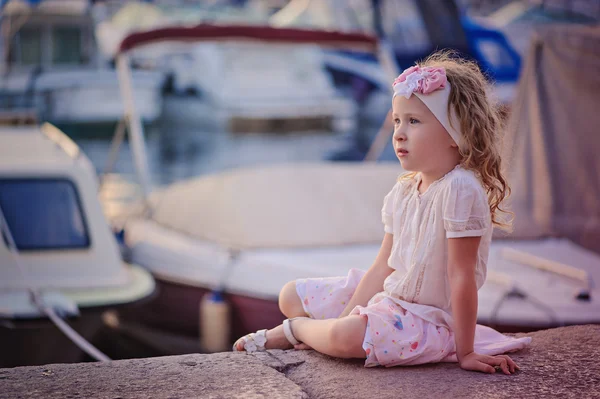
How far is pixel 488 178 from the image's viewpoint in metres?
2.18

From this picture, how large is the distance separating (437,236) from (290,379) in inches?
21.5

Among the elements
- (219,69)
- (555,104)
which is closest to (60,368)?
(555,104)

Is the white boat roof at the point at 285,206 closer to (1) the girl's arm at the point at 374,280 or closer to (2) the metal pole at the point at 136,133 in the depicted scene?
(2) the metal pole at the point at 136,133

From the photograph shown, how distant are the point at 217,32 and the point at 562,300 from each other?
3.62 metres

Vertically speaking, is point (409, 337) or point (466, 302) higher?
point (466, 302)

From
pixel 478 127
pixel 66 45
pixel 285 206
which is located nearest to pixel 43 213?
pixel 285 206

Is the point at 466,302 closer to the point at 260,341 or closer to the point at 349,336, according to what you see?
the point at 349,336

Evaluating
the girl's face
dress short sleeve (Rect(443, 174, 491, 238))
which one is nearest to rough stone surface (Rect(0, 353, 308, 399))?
dress short sleeve (Rect(443, 174, 491, 238))

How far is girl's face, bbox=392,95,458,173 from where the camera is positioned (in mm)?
2158

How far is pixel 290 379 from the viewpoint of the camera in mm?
2062

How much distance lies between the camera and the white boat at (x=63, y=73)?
17.5m

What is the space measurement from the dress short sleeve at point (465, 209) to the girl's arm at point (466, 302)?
24 mm

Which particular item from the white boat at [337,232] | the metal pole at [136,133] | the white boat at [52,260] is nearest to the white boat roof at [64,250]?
the white boat at [52,260]

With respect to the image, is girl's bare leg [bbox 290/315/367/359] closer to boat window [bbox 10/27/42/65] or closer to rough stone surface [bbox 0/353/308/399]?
rough stone surface [bbox 0/353/308/399]
